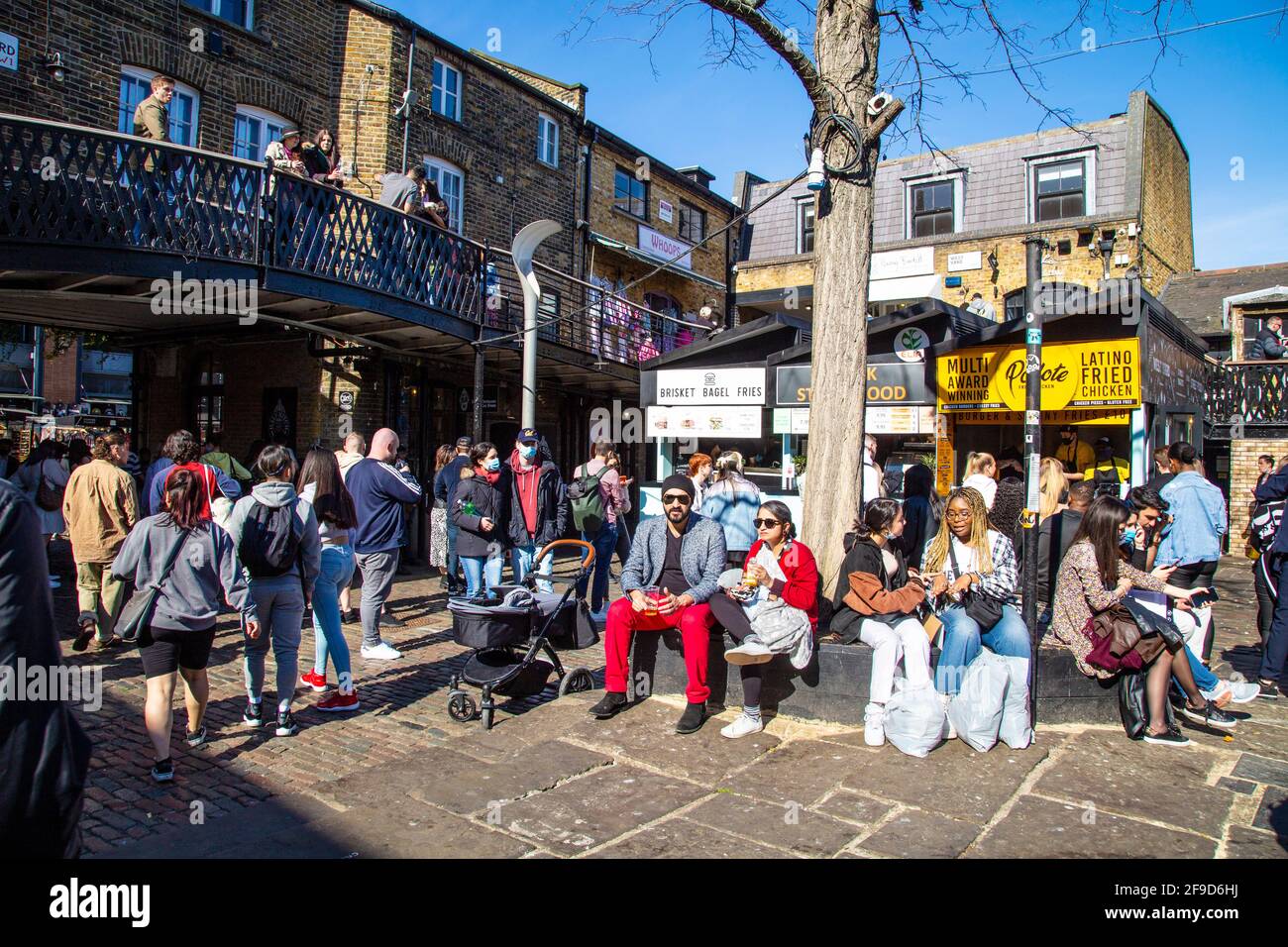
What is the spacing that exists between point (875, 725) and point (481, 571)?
176 inches

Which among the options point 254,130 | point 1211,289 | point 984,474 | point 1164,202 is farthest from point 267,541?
point 1211,289

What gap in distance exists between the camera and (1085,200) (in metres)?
21.2

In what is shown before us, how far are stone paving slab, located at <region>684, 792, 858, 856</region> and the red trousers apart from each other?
3.84ft

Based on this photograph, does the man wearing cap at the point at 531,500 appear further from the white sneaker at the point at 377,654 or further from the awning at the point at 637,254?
the awning at the point at 637,254

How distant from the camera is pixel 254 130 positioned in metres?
13.3

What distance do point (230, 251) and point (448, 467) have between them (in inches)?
129

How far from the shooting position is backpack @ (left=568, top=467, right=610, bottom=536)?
360 inches

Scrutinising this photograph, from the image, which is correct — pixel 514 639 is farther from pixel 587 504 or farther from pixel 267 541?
pixel 587 504

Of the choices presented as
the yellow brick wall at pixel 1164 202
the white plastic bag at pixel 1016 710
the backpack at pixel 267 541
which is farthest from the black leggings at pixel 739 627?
the yellow brick wall at pixel 1164 202

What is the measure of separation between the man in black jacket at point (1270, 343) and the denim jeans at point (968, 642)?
62.3 ft

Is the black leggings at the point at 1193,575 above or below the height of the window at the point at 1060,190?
below

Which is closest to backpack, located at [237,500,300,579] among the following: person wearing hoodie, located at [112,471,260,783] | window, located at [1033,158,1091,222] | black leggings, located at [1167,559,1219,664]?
person wearing hoodie, located at [112,471,260,783]

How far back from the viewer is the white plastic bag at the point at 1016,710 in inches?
→ 206
